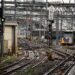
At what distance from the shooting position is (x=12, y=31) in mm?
27766

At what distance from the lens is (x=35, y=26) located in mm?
89250

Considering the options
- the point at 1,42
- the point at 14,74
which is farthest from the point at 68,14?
the point at 14,74

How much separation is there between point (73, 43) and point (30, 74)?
42.5 metres

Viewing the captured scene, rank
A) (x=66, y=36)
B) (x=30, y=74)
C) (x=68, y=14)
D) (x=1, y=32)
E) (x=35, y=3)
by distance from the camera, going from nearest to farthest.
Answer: (x=30, y=74) → (x=1, y=32) → (x=35, y=3) → (x=66, y=36) → (x=68, y=14)

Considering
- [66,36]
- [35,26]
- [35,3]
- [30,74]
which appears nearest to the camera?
[30,74]

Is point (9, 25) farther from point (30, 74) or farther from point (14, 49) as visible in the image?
point (30, 74)

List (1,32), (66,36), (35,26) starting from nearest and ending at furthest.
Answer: (1,32) → (66,36) → (35,26)

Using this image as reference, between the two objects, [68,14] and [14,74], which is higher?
[68,14]

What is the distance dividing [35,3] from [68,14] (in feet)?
73.3

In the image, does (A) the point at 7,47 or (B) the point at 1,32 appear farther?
(A) the point at 7,47

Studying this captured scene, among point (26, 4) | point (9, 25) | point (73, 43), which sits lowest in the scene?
point (73, 43)

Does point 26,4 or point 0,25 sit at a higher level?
point 26,4

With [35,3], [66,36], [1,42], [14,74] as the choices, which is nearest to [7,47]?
[1,42]

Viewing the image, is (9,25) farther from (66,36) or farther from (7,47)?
(66,36)
